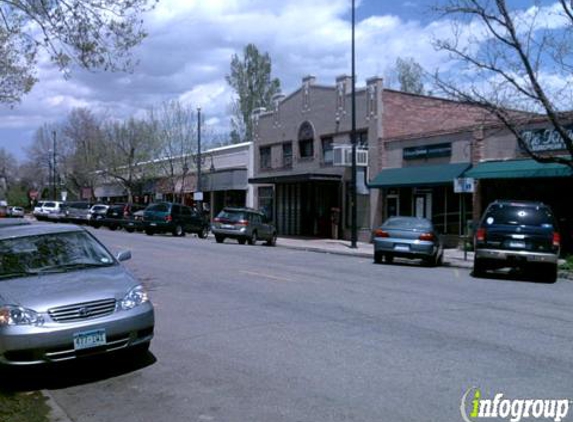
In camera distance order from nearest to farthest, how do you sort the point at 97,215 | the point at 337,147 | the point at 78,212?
the point at 337,147
the point at 97,215
the point at 78,212

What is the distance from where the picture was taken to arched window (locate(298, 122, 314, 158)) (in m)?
36.9

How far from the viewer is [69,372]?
7.26m

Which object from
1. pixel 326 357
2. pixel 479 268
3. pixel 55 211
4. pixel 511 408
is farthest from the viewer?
pixel 55 211

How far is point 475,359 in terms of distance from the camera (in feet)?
24.4

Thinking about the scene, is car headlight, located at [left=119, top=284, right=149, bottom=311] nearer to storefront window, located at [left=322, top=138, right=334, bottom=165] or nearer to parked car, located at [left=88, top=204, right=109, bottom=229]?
storefront window, located at [left=322, top=138, right=334, bottom=165]

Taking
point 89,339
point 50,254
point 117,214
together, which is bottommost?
point 89,339

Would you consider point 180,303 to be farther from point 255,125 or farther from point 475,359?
point 255,125

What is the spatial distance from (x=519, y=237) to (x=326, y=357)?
35.6ft

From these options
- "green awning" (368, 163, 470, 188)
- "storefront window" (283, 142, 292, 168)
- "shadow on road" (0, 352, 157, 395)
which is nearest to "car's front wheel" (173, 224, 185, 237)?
"storefront window" (283, 142, 292, 168)

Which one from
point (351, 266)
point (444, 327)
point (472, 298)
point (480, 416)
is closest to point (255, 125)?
point (351, 266)

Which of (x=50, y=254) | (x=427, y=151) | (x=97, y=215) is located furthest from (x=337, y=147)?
(x=50, y=254)

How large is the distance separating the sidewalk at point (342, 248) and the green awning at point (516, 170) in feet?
10.1

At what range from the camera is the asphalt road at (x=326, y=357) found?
583 cm

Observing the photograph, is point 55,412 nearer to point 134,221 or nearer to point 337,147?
point 337,147
